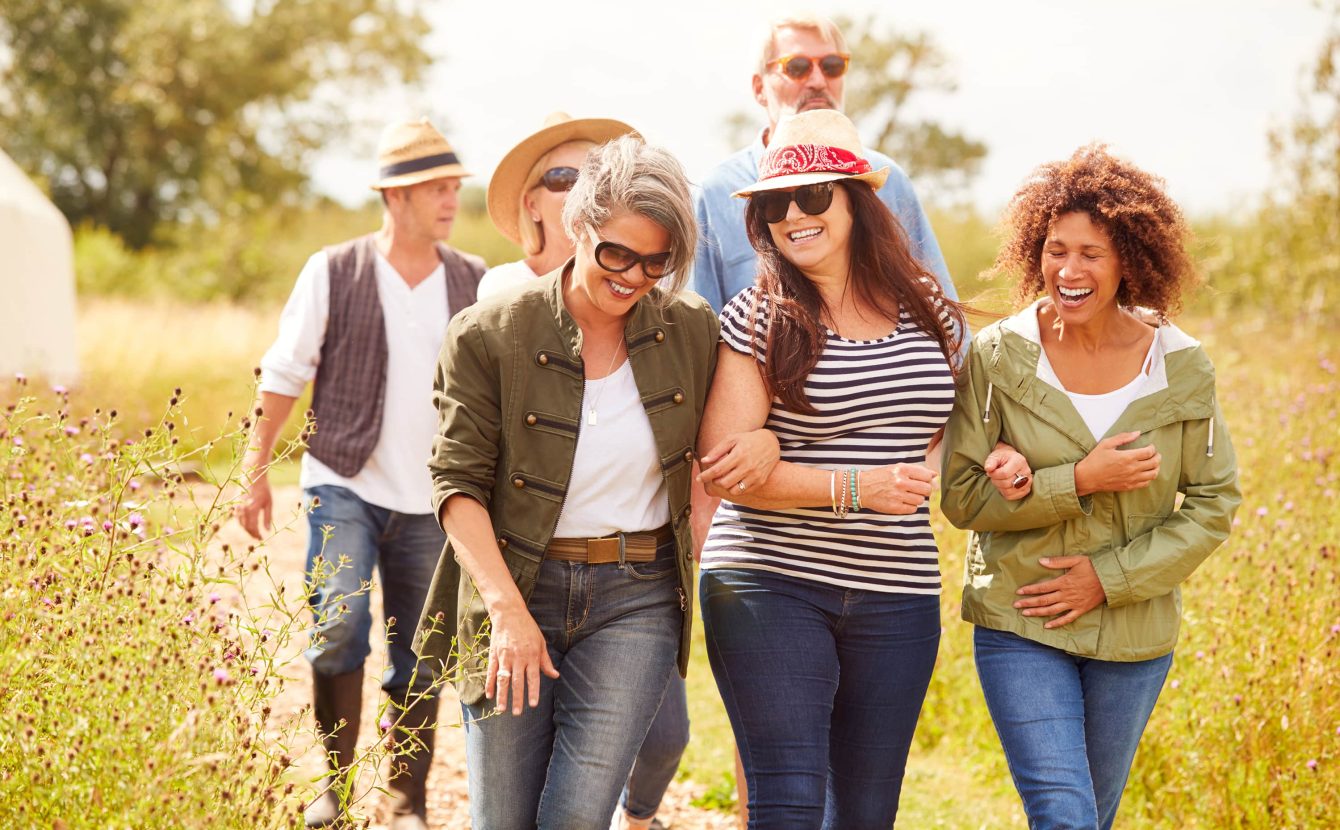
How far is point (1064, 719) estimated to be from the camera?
3.28 meters

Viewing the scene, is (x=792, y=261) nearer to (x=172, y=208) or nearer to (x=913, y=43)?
(x=913, y=43)

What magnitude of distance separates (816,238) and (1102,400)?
86cm

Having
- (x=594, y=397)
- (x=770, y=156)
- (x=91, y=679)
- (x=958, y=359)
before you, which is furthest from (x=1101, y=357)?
(x=91, y=679)

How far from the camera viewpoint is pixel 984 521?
344 centimetres

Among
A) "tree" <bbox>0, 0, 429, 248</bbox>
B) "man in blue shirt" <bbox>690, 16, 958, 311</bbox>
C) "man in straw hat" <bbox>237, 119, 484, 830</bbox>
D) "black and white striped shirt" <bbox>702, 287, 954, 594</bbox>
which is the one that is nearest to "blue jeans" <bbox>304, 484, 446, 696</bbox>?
"man in straw hat" <bbox>237, 119, 484, 830</bbox>

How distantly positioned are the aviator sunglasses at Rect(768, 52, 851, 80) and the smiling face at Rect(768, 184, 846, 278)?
1.05 m

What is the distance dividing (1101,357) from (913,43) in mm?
35250

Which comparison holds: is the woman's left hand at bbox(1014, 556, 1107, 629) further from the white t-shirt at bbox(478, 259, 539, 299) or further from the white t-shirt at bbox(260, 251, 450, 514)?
the white t-shirt at bbox(260, 251, 450, 514)

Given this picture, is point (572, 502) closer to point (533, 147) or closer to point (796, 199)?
point (796, 199)

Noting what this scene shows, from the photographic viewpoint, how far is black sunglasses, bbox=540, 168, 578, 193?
13.7 feet

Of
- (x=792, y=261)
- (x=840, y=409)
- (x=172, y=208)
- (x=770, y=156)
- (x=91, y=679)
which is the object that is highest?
(x=172, y=208)

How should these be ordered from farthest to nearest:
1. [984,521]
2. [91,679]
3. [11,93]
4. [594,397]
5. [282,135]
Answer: [11,93]
[282,135]
[984,521]
[594,397]
[91,679]

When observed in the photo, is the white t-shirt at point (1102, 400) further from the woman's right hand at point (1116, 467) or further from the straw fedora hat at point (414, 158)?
the straw fedora hat at point (414, 158)

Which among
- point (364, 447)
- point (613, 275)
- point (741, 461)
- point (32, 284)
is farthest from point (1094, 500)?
point (32, 284)
